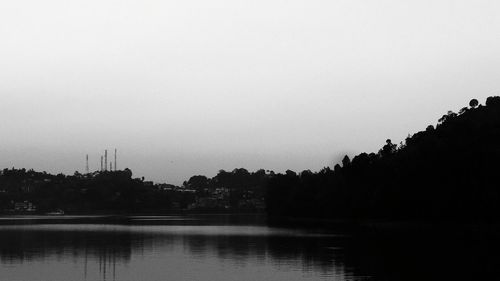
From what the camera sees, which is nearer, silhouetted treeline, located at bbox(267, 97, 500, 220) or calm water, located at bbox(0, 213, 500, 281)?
calm water, located at bbox(0, 213, 500, 281)

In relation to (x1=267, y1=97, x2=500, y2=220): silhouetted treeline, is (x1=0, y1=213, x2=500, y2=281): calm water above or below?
below

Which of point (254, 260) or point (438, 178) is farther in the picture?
point (438, 178)

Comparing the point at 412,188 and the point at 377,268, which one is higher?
the point at 412,188

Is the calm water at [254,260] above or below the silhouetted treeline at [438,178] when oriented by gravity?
below

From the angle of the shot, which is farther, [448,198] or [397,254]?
[448,198]

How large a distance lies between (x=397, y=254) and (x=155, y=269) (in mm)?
22120

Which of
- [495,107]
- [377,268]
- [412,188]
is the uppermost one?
[495,107]

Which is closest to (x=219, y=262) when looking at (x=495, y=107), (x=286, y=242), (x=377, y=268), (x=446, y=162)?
(x=377, y=268)

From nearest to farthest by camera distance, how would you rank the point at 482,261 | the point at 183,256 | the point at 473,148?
the point at 482,261 < the point at 183,256 < the point at 473,148

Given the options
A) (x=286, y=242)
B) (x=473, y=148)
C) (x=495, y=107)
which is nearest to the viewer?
(x=286, y=242)

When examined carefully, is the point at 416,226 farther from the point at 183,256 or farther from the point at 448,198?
the point at 183,256

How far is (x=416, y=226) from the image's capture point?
358ft

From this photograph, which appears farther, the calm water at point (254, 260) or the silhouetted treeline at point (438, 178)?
the silhouetted treeline at point (438, 178)

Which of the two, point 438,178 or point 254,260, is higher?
point 438,178
